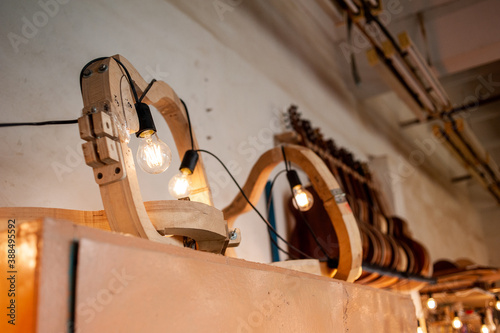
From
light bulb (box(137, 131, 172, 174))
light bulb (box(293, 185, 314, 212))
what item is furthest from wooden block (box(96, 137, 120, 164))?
light bulb (box(293, 185, 314, 212))

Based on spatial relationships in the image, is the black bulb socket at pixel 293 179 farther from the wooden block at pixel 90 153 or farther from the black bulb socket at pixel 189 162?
the wooden block at pixel 90 153

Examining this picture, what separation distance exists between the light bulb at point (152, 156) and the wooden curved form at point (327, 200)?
0.66 metres

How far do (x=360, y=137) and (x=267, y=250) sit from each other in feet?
6.45

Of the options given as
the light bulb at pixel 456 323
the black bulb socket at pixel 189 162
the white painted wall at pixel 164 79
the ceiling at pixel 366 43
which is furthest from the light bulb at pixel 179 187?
the light bulb at pixel 456 323

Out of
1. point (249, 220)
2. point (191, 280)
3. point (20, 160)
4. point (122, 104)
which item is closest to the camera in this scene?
point (191, 280)

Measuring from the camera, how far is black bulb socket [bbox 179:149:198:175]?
4.05ft

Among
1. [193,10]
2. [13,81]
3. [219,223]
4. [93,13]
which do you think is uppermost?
[193,10]

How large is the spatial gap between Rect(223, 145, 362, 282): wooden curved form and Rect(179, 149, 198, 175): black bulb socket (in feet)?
1.32

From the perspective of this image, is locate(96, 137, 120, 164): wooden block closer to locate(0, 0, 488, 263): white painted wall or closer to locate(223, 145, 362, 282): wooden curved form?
locate(0, 0, 488, 263): white painted wall

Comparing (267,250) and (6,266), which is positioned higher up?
(267,250)

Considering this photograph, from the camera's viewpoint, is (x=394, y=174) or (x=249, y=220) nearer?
(x=249, y=220)

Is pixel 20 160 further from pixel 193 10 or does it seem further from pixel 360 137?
pixel 360 137

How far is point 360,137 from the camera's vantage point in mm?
4016

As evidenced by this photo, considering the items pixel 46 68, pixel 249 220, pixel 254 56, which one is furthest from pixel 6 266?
pixel 254 56
